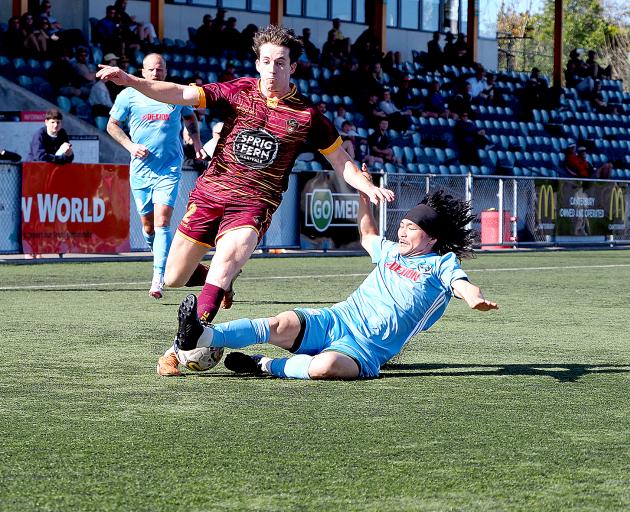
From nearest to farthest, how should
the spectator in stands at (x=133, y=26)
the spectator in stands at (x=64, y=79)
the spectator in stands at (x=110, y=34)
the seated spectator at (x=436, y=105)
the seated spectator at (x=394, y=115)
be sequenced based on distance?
the spectator in stands at (x=64, y=79) → the spectator in stands at (x=110, y=34) → the spectator in stands at (x=133, y=26) → the seated spectator at (x=394, y=115) → the seated spectator at (x=436, y=105)

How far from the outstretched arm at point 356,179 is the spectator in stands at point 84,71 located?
16.3 m

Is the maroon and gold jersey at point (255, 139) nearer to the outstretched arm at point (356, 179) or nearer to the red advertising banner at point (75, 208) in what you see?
the outstretched arm at point (356, 179)

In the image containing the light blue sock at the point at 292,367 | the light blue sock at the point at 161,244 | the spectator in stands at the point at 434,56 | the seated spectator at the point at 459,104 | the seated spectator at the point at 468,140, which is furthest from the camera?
the spectator in stands at the point at 434,56

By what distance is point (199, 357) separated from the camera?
247 inches

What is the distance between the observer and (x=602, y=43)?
7844 centimetres

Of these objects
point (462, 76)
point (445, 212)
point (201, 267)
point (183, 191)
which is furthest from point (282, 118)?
point (462, 76)

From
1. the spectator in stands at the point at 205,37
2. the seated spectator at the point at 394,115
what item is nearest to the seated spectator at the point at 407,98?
the seated spectator at the point at 394,115

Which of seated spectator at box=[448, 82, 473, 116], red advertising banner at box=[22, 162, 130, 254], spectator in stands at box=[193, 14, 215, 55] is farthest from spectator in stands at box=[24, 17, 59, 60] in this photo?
seated spectator at box=[448, 82, 473, 116]

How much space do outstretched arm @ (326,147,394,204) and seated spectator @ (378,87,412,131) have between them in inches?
866

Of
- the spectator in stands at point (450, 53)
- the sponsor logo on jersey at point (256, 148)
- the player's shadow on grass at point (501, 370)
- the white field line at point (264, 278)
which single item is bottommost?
the white field line at point (264, 278)

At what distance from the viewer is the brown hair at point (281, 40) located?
22.9 ft

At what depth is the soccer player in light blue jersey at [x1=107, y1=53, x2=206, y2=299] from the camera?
11102 mm

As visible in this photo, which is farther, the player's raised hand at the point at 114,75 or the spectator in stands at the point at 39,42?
the spectator in stands at the point at 39,42

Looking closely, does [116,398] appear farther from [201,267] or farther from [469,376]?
[201,267]
